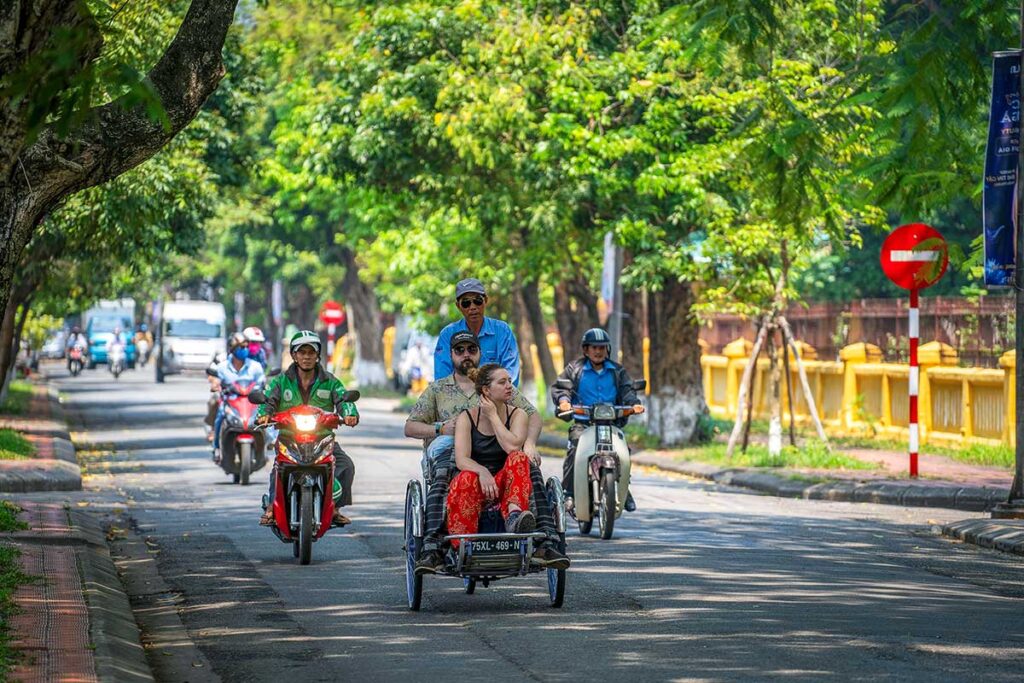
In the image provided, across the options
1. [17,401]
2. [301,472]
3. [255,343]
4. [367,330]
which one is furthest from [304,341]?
[367,330]

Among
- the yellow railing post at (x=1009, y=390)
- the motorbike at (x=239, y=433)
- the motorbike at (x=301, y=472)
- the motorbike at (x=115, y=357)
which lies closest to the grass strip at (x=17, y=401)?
the motorbike at (x=239, y=433)

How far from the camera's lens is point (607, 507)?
47.8 feet

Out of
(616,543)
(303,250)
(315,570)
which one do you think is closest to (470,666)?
(315,570)

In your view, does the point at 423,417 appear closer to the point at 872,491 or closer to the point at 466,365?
the point at 466,365

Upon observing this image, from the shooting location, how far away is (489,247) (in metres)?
32.9

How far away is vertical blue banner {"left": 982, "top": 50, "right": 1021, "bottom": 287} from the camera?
1630 cm

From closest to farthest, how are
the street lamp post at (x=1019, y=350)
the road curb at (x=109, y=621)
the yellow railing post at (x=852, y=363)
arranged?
the road curb at (x=109, y=621) → the street lamp post at (x=1019, y=350) → the yellow railing post at (x=852, y=363)

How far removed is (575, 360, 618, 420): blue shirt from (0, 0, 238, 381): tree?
5545 mm

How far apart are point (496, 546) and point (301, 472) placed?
11.0ft

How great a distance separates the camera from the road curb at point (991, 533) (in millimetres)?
14469

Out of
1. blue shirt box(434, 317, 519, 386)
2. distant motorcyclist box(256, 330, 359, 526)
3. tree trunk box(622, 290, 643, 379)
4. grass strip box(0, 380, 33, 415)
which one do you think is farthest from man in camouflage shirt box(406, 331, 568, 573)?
grass strip box(0, 380, 33, 415)

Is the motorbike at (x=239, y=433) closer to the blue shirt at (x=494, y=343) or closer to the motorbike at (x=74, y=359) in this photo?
the blue shirt at (x=494, y=343)

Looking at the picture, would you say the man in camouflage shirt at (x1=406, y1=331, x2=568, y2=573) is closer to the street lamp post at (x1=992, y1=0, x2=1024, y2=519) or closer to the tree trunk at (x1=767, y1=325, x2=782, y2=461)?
the street lamp post at (x1=992, y1=0, x2=1024, y2=519)

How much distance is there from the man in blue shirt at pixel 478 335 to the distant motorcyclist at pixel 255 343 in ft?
30.9
